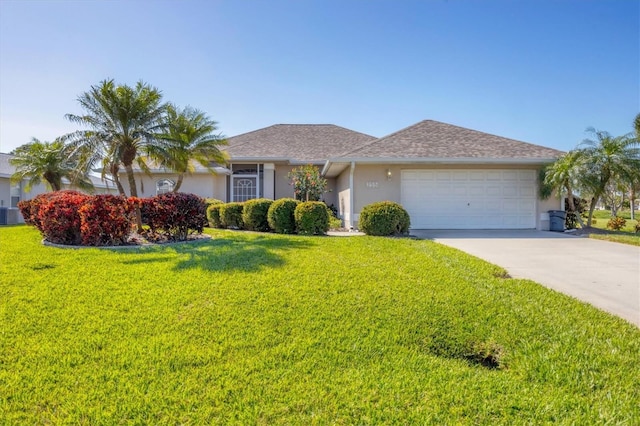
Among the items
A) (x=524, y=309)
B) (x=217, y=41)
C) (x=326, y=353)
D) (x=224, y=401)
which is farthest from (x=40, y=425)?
(x=217, y=41)

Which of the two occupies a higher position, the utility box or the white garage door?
the white garage door

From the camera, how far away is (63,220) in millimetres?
8781

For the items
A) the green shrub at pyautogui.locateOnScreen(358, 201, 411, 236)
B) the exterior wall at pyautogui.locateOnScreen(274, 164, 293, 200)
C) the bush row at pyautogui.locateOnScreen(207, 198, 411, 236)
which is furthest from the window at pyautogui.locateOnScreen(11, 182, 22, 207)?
the green shrub at pyautogui.locateOnScreen(358, 201, 411, 236)

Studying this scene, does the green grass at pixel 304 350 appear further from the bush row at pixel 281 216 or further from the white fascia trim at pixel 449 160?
the white fascia trim at pixel 449 160

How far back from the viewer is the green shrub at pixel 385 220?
427 inches

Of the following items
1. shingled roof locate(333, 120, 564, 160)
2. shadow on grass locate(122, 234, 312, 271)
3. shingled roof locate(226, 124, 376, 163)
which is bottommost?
shadow on grass locate(122, 234, 312, 271)

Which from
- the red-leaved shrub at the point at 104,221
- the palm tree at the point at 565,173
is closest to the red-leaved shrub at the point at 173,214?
the red-leaved shrub at the point at 104,221

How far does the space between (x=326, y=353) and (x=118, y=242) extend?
778 centimetres

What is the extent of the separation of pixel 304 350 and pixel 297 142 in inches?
775

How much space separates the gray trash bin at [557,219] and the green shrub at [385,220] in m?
7.09

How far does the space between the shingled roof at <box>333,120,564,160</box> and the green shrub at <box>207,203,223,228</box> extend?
566cm

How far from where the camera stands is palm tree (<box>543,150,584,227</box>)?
39.9 feet

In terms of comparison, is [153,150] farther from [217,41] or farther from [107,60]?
[217,41]

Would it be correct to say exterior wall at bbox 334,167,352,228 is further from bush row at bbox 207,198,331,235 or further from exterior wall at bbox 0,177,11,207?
exterior wall at bbox 0,177,11,207
